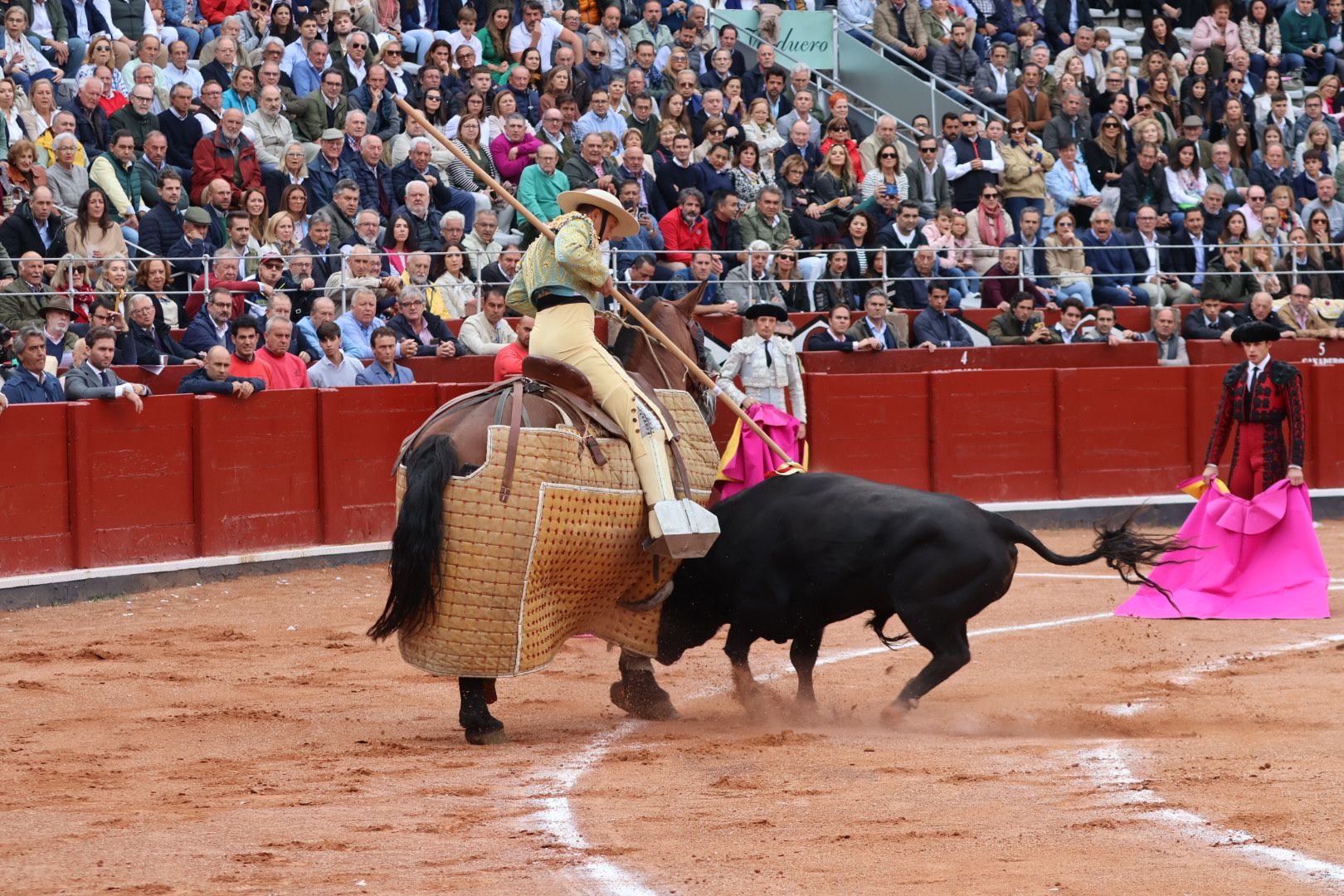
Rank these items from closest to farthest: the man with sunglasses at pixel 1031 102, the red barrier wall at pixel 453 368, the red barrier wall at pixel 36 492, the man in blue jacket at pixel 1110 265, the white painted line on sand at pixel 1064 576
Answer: the red barrier wall at pixel 36 492 < the white painted line on sand at pixel 1064 576 < the red barrier wall at pixel 453 368 < the man in blue jacket at pixel 1110 265 < the man with sunglasses at pixel 1031 102

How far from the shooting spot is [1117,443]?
43.8ft

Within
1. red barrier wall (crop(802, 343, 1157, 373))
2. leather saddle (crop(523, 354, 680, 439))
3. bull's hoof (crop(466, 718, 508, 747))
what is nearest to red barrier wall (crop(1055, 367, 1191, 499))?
red barrier wall (crop(802, 343, 1157, 373))

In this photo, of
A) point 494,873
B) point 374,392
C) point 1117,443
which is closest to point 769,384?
point 374,392

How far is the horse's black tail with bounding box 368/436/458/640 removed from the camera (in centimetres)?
610

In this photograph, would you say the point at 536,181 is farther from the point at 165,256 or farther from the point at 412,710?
the point at 412,710

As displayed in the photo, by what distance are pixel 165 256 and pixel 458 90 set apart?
3.19m

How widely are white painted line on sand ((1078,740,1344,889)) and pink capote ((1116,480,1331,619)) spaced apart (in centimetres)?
347

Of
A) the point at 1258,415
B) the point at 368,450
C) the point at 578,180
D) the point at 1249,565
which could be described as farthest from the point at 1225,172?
the point at 368,450

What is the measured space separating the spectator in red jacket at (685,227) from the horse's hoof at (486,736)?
23.7 ft

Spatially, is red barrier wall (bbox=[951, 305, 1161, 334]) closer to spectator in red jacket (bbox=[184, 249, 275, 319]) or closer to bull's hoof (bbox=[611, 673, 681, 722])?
spectator in red jacket (bbox=[184, 249, 275, 319])

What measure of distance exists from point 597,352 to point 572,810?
6.34ft

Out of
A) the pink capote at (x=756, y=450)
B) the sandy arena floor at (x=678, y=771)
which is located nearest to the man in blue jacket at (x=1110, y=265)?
the pink capote at (x=756, y=450)

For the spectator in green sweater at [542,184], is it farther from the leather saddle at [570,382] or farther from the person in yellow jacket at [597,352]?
the leather saddle at [570,382]

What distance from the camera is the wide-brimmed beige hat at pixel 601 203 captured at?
660 cm
